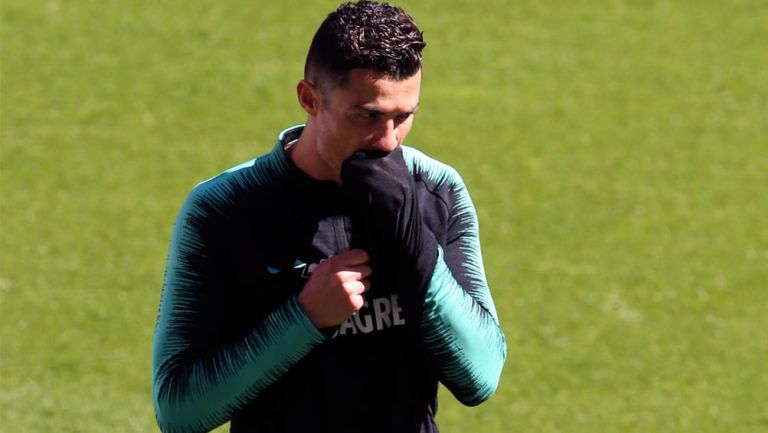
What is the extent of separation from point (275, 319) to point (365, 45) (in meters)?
0.65

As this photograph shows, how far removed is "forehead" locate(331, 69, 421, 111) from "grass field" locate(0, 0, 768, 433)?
16.3ft

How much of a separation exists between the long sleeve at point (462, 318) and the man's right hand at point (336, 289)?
0.16 metres

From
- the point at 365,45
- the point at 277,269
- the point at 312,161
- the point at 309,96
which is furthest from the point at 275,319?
the point at 365,45

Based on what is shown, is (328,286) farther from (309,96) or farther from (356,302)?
(309,96)

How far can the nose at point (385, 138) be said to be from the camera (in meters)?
2.98

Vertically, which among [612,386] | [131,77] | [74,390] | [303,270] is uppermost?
[303,270]

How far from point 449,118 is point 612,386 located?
11.9ft

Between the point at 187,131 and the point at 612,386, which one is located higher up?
the point at 187,131

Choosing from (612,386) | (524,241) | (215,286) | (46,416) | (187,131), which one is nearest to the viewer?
(215,286)

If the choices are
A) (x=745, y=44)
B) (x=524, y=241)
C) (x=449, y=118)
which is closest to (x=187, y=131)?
(x=449, y=118)

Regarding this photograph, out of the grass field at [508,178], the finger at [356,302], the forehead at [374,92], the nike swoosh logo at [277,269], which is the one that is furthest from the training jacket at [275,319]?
the grass field at [508,178]

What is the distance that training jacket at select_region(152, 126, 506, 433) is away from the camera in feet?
10.2

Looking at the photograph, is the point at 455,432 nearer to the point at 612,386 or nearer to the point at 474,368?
the point at 612,386

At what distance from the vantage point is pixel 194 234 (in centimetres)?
317
